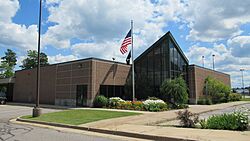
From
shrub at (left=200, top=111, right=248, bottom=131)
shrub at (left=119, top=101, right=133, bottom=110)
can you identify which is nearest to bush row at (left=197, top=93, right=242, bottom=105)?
shrub at (left=119, top=101, right=133, bottom=110)

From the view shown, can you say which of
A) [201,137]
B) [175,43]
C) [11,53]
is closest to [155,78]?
[175,43]

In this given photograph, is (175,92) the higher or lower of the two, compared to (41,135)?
higher

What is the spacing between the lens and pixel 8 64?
91.0 metres

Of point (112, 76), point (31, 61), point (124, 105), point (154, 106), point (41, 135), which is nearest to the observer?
point (41, 135)

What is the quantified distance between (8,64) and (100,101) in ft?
242

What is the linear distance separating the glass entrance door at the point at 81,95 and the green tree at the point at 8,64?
62751mm

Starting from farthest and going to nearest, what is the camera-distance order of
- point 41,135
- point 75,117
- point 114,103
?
1. point 114,103
2. point 75,117
3. point 41,135

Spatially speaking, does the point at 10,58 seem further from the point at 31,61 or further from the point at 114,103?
the point at 114,103

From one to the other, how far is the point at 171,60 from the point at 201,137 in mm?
26391

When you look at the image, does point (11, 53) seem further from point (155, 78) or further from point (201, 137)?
point (201, 137)

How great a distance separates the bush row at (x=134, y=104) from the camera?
23664 millimetres

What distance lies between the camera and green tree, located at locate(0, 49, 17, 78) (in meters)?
86.2

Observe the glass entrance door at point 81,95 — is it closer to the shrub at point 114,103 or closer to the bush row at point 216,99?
the shrub at point 114,103

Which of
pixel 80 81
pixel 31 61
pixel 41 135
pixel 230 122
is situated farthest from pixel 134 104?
pixel 31 61
